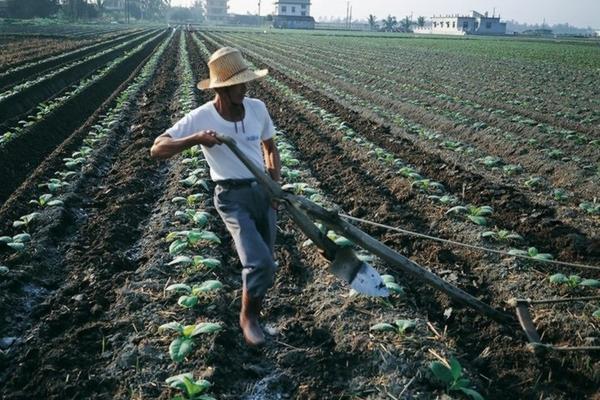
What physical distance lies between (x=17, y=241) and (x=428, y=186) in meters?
5.53

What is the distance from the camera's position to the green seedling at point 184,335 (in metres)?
3.97

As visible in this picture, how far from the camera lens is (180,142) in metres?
3.90

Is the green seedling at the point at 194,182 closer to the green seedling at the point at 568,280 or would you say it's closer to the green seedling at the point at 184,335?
the green seedling at the point at 184,335

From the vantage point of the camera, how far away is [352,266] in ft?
13.3

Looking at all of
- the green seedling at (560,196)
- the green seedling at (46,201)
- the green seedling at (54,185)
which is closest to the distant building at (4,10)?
the green seedling at (54,185)

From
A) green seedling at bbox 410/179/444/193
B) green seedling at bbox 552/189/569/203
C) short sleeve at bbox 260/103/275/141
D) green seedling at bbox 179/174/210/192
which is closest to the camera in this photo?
short sleeve at bbox 260/103/275/141

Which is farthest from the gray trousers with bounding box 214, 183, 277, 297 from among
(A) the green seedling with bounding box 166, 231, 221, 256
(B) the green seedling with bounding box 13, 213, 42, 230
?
(B) the green seedling with bounding box 13, 213, 42, 230

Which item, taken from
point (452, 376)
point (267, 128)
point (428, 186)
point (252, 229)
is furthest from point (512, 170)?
point (252, 229)

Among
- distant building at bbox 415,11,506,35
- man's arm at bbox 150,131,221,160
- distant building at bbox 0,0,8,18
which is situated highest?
distant building at bbox 415,11,506,35

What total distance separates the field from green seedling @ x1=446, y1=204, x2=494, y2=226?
0.14 ft

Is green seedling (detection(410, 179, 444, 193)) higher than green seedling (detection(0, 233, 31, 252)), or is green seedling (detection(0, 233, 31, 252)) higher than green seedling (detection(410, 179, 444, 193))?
green seedling (detection(410, 179, 444, 193))

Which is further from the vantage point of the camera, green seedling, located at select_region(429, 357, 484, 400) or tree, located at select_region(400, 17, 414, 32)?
tree, located at select_region(400, 17, 414, 32)

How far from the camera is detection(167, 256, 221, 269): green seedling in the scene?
5.20m

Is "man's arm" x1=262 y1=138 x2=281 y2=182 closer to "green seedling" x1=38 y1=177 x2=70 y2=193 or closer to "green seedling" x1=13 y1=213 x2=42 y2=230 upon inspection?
"green seedling" x1=13 y1=213 x2=42 y2=230
